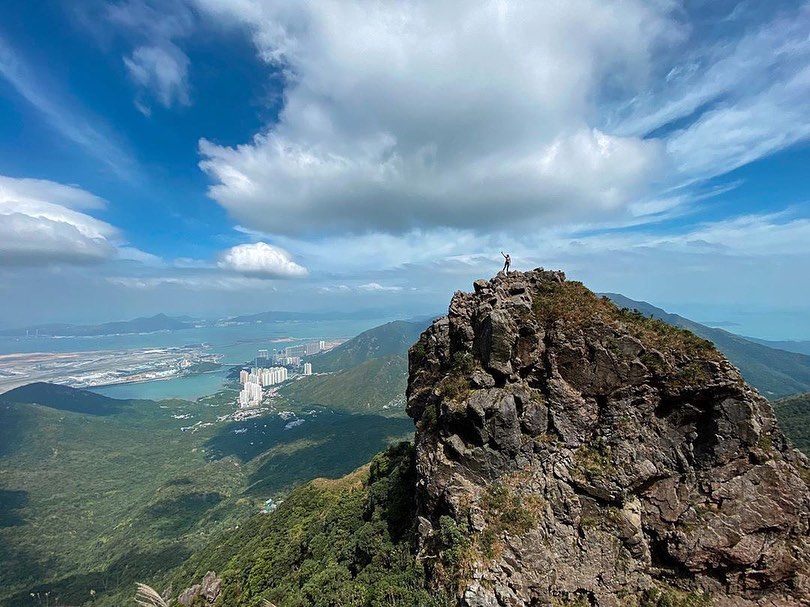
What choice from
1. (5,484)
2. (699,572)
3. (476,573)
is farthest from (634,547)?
(5,484)

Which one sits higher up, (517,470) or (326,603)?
(517,470)

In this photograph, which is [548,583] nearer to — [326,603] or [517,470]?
[517,470]

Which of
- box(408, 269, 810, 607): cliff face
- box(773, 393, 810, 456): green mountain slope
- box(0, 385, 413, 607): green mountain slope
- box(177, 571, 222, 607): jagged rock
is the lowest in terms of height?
box(0, 385, 413, 607): green mountain slope

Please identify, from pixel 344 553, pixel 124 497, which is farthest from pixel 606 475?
pixel 124 497

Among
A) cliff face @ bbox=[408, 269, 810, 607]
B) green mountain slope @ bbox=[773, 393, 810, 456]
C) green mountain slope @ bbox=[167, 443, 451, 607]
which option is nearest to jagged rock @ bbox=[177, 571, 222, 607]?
green mountain slope @ bbox=[167, 443, 451, 607]

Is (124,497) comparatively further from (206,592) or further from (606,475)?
(606,475)

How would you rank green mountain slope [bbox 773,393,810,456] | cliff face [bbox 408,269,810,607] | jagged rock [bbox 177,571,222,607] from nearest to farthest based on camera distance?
1. cliff face [bbox 408,269,810,607]
2. jagged rock [bbox 177,571,222,607]
3. green mountain slope [bbox 773,393,810,456]

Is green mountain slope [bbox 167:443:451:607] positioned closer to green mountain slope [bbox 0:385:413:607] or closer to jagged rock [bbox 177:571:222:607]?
jagged rock [bbox 177:571:222:607]
